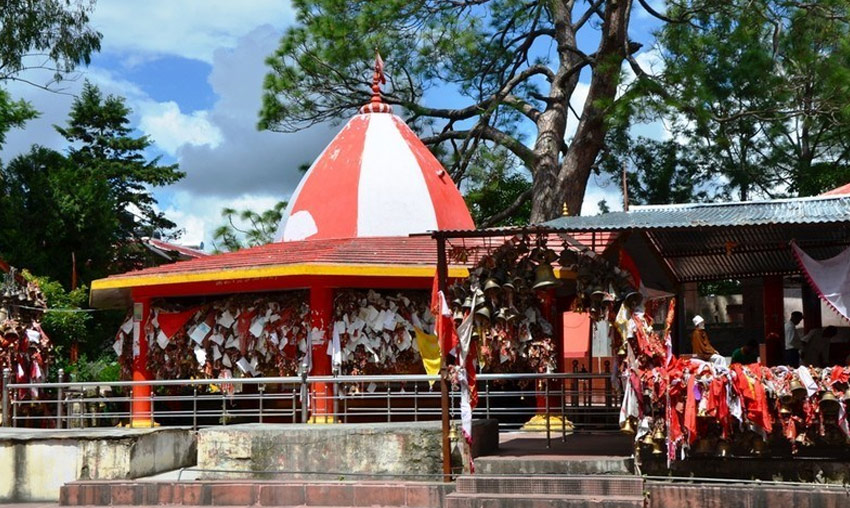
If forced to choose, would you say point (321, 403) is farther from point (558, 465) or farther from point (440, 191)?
point (558, 465)

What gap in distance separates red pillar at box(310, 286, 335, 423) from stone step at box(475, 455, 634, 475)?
469 centimetres

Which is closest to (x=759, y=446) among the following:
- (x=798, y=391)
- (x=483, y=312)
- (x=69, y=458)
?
(x=798, y=391)

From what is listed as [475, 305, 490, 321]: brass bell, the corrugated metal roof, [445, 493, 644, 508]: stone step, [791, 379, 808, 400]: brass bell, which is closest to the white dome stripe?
[475, 305, 490, 321]: brass bell

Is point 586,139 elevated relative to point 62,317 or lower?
elevated

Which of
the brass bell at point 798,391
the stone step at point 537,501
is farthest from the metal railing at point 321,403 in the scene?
the brass bell at point 798,391

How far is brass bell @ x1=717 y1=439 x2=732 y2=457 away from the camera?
9227 millimetres

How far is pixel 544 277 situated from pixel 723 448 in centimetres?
241

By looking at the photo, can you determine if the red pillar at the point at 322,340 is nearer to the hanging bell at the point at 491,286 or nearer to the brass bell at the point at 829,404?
the hanging bell at the point at 491,286

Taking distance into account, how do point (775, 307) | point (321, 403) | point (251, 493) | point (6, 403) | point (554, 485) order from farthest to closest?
point (775, 307)
point (321, 403)
point (6, 403)
point (251, 493)
point (554, 485)

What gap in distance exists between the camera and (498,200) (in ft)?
83.1

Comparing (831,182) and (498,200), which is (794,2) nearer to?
(831,182)

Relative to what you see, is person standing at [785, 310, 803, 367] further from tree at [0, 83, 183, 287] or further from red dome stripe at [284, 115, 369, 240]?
tree at [0, 83, 183, 287]

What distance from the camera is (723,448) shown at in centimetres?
923

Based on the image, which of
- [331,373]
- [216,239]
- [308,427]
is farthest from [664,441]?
[216,239]
